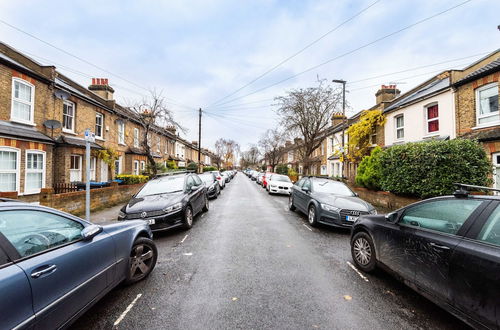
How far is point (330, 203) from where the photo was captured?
246 inches

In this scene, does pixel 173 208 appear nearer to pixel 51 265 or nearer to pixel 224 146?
pixel 51 265

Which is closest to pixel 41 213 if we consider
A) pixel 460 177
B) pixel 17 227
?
pixel 17 227

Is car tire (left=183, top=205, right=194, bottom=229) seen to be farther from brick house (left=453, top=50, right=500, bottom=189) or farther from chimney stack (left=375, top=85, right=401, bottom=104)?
chimney stack (left=375, top=85, right=401, bottom=104)

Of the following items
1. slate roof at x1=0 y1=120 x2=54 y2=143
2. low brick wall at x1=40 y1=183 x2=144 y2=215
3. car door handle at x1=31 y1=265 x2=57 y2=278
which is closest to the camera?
car door handle at x1=31 y1=265 x2=57 y2=278

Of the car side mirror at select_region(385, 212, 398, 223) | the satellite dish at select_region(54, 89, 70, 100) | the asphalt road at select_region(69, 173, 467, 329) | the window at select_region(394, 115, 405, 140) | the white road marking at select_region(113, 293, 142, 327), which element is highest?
the satellite dish at select_region(54, 89, 70, 100)

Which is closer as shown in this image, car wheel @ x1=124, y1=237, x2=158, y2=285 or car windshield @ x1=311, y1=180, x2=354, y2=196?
car wheel @ x1=124, y1=237, x2=158, y2=285

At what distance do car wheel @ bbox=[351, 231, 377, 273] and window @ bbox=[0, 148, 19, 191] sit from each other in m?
12.7

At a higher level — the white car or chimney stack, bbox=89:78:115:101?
chimney stack, bbox=89:78:115:101

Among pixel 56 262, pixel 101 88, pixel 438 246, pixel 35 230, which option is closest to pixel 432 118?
pixel 438 246

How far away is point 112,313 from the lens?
2.70m

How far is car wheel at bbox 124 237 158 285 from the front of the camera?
3.42m

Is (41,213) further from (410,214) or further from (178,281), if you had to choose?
(410,214)

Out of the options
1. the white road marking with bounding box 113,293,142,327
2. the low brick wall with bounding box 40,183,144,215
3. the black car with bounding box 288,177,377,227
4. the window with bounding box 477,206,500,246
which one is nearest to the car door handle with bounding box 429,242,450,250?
the window with bounding box 477,206,500,246

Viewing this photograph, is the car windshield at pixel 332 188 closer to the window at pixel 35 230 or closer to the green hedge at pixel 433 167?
the green hedge at pixel 433 167
